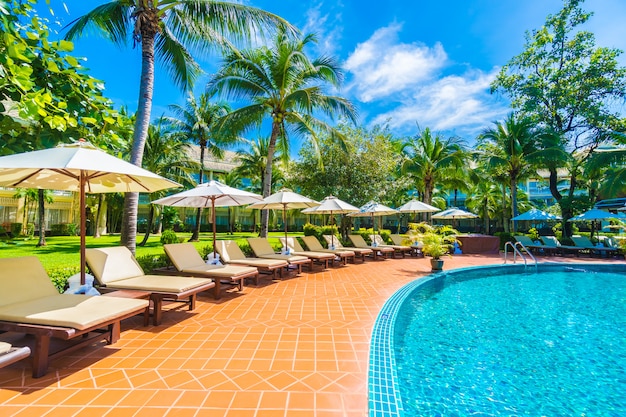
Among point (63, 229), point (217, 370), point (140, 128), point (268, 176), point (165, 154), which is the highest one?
point (165, 154)

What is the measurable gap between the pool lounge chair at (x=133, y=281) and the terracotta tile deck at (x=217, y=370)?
0.41 m

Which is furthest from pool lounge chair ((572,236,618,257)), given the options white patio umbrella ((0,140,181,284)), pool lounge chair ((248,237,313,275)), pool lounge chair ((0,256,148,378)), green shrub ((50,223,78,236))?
green shrub ((50,223,78,236))

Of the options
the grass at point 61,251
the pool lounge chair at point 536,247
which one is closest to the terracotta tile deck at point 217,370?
the grass at point 61,251

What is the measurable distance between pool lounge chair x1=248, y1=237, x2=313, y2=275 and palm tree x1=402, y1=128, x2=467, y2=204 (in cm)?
1316

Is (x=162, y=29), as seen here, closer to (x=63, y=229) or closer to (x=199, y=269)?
(x=199, y=269)

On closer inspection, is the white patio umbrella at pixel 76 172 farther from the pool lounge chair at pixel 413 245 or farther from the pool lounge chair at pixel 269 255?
the pool lounge chair at pixel 413 245

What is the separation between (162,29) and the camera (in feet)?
28.0

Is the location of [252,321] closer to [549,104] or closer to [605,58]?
[549,104]

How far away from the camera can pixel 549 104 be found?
19656 millimetres

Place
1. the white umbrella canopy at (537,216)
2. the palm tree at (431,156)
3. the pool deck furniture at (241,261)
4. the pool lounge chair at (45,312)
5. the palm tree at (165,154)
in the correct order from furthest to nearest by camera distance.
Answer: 1. the palm tree at (165,154)
2. the palm tree at (431,156)
3. the white umbrella canopy at (537,216)
4. the pool deck furniture at (241,261)
5. the pool lounge chair at (45,312)

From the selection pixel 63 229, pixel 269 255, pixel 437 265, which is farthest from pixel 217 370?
pixel 63 229

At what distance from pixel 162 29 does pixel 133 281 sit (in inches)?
277

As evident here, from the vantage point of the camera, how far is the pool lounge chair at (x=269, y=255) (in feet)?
29.9

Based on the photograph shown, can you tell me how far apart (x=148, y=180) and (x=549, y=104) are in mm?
23614
